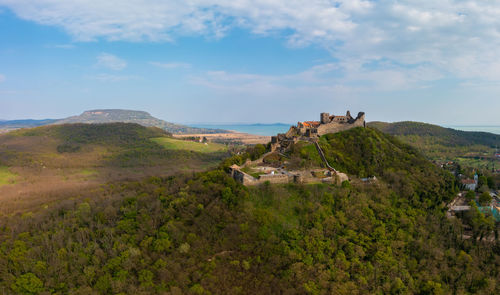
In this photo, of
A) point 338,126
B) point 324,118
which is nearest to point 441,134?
point 338,126

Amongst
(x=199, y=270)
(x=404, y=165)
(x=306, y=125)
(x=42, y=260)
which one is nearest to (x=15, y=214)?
(x=42, y=260)

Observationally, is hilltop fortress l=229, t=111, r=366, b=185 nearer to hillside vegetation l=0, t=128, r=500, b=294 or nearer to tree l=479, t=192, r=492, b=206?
hillside vegetation l=0, t=128, r=500, b=294

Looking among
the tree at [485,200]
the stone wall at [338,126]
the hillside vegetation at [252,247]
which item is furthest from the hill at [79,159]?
the tree at [485,200]

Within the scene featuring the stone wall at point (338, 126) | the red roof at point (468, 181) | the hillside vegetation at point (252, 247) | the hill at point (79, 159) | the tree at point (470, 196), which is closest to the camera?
the hillside vegetation at point (252, 247)

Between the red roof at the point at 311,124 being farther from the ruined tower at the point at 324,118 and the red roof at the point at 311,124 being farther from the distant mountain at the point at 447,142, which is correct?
the distant mountain at the point at 447,142

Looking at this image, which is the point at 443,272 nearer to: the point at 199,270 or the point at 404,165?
the point at 404,165

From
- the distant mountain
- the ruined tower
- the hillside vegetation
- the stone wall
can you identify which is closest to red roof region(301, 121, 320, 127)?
the ruined tower

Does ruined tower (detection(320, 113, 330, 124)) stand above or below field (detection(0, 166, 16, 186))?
above
